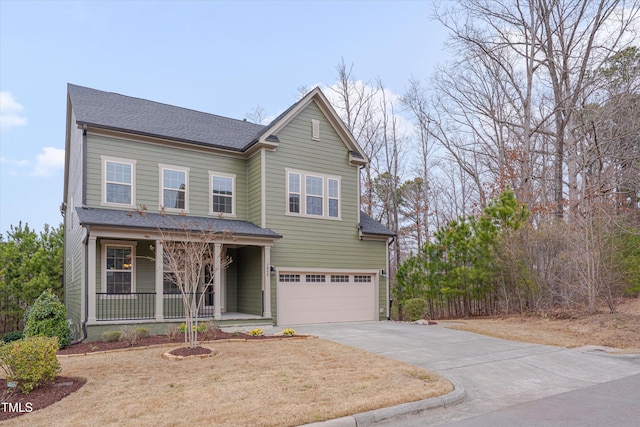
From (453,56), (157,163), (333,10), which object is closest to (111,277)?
(157,163)

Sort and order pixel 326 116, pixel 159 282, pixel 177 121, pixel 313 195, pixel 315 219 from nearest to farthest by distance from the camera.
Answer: pixel 159 282 → pixel 315 219 → pixel 313 195 → pixel 177 121 → pixel 326 116

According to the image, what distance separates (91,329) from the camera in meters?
12.0

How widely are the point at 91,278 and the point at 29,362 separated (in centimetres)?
592

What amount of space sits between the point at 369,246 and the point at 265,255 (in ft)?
15.1

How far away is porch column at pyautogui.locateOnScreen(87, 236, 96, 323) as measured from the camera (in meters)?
12.1

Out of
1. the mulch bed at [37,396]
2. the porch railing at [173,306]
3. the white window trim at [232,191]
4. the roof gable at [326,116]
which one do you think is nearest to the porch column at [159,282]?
the porch railing at [173,306]

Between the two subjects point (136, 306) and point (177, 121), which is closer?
point (136, 306)

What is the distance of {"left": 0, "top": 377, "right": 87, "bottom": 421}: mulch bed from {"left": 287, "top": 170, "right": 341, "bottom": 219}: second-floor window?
32.1ft

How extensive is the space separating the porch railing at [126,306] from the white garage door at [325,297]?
13.4ft

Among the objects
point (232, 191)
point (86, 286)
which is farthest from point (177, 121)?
point (86, 286)

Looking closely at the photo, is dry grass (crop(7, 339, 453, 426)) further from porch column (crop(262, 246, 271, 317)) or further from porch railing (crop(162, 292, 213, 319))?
porch column (crop(262, 246, 271, 317))

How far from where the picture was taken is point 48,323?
1171 cm

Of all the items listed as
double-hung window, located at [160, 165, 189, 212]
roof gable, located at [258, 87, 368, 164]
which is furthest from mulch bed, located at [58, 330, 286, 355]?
roof gable, located at [258, 87, 368, 164]

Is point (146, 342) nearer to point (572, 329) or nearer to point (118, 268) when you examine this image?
point (118, 268)
